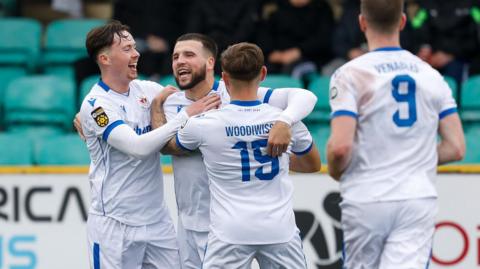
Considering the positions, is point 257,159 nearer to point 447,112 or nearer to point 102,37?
point 447,112

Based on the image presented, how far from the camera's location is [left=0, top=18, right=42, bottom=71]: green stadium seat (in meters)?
11.7

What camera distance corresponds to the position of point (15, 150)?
9984 millimetres

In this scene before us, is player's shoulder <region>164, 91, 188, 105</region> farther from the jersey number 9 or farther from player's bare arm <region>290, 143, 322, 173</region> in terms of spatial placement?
the jersey number 9

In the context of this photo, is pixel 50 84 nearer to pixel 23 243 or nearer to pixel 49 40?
pixel 49 40

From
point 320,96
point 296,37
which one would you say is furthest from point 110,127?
point 296,37

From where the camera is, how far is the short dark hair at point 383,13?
5.25 m

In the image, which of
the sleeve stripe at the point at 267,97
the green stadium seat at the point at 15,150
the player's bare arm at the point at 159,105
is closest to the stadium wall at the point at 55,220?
the green stadium seat at the point at 15,150

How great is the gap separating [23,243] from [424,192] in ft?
13.9

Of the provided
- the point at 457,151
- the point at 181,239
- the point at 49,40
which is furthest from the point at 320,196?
the point at 49,40

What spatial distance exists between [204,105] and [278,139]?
0.59 metres

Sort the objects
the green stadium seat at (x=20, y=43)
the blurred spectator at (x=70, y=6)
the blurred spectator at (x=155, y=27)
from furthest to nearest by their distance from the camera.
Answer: the blurred spectator at (x=70, y=6) < the green stadium seat at (x=20, y=43) < the blurred spectator at (x=155, y=27)

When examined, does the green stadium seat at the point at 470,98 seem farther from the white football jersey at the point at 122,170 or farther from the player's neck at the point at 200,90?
the white football jersey at the point at 122,170

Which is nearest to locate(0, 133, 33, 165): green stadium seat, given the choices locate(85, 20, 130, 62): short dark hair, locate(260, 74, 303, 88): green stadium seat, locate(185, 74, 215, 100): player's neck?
locate(260, 74, 303, 88): green stadium seat

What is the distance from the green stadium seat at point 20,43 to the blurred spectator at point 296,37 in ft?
8.29
